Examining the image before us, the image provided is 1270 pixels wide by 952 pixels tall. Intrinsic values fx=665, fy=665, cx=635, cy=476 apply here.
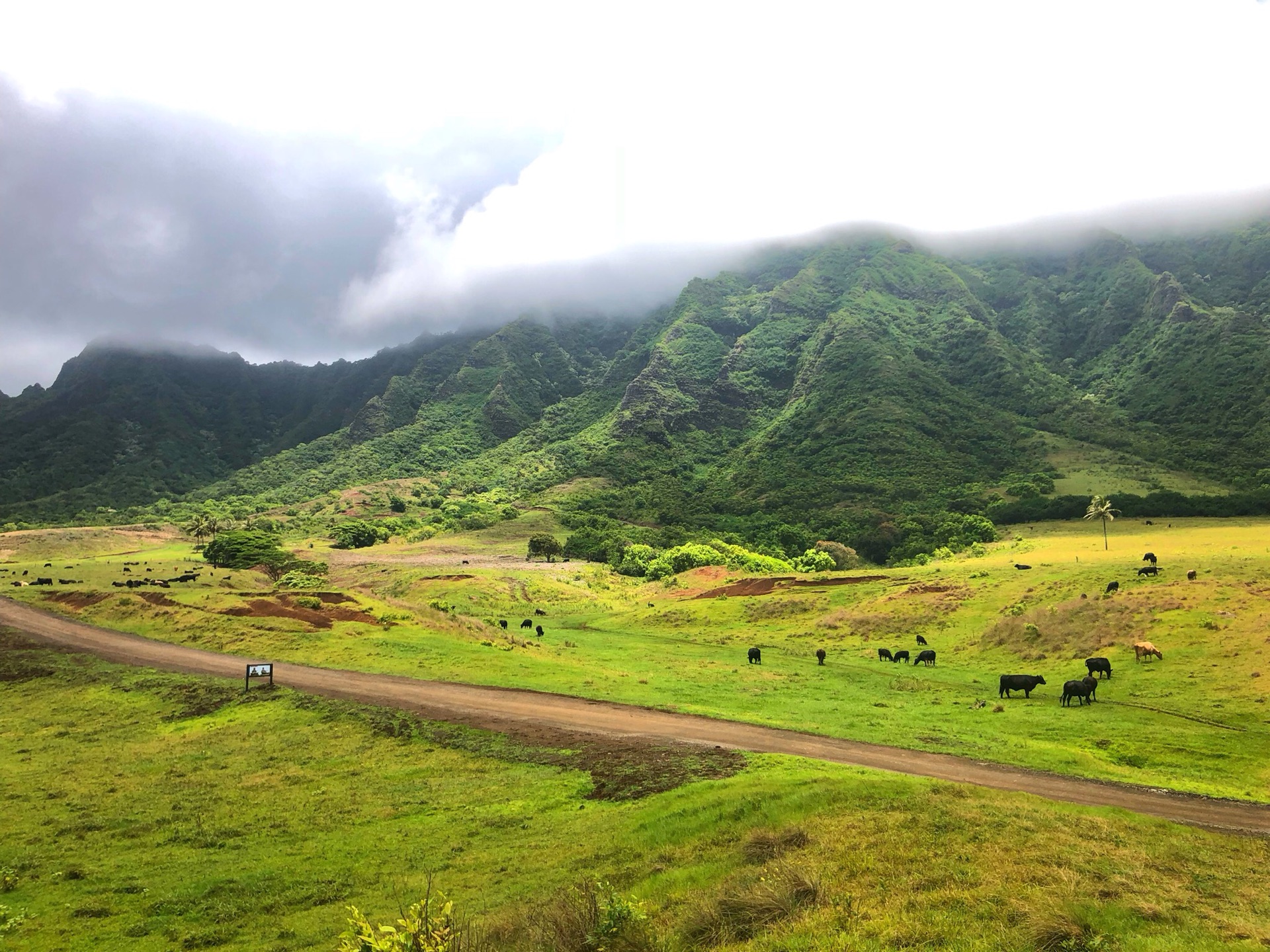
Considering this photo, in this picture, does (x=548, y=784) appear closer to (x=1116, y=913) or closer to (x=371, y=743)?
(x=371, y=743)

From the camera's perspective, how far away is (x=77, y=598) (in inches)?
2088

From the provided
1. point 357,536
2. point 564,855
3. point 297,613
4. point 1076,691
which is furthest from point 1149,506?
point 357,536

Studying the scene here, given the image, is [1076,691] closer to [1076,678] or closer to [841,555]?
[1076,678]

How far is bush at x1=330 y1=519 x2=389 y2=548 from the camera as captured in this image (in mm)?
128375

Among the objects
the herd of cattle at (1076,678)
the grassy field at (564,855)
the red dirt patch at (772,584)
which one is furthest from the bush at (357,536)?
the grassy field at (564,855)

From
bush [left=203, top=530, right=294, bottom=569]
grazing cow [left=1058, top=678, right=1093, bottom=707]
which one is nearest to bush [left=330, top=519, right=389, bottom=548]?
bush [left=203, top=530, right=294, bottom=569]

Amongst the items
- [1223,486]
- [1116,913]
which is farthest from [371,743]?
[1223,486]

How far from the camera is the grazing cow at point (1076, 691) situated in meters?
28.2

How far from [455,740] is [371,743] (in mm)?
3079

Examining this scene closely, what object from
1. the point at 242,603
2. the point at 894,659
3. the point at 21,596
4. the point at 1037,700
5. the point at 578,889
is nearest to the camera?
the point at 578,889

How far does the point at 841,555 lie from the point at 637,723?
8360 cm

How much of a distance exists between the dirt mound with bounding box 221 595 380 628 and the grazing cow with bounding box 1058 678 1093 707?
128ft

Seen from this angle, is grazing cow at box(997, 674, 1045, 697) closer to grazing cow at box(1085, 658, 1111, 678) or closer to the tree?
grazing cow at box(1085, 658, 1111, 678)

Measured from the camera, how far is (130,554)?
11475 centimetres
